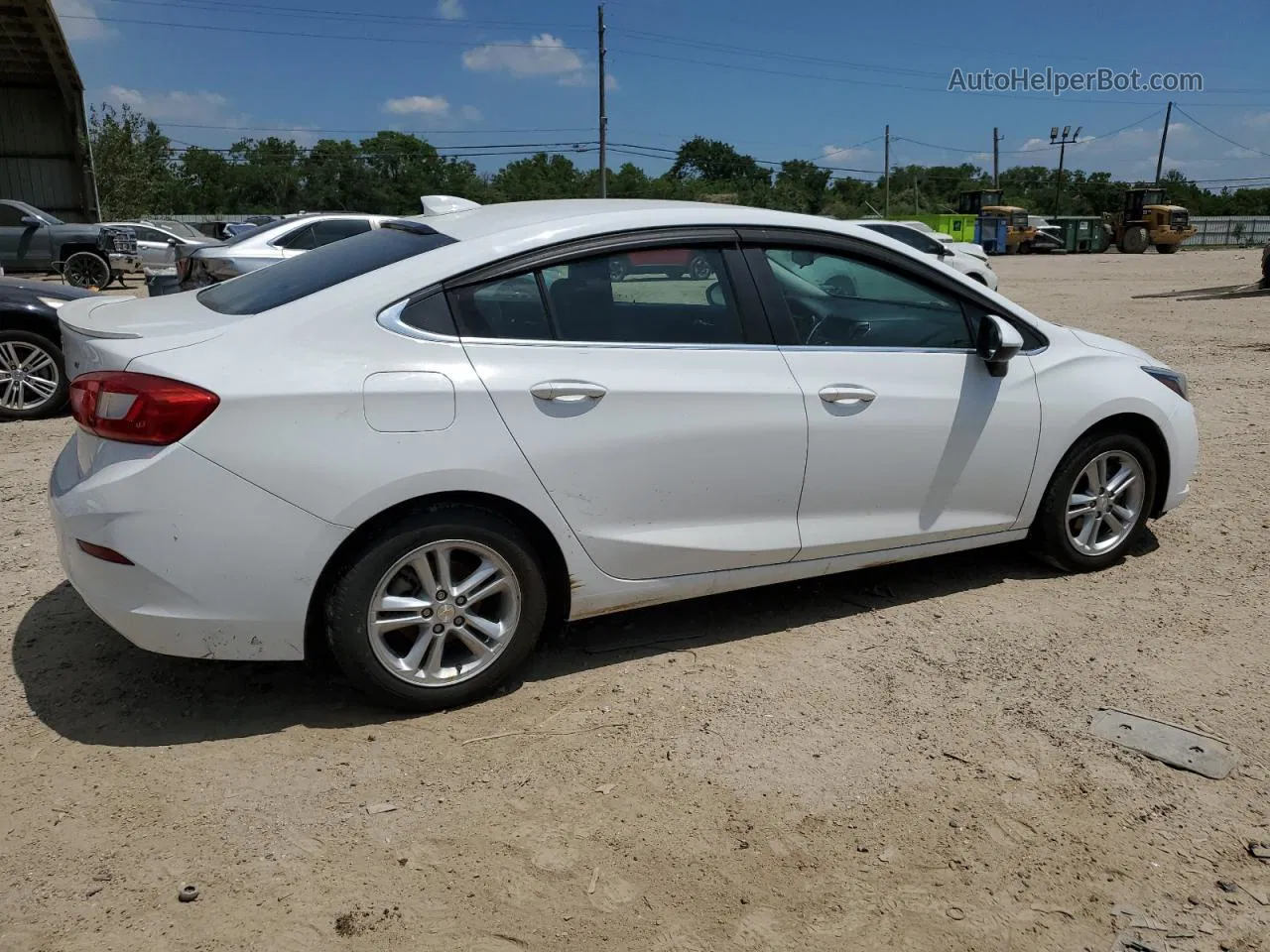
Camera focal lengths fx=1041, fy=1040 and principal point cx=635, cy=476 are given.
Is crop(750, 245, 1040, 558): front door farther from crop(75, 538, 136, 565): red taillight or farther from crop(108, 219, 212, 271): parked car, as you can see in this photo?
crop(108, 219, 212, 271): parked car

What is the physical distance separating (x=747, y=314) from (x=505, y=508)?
1.18m

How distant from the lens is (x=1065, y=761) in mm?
3203

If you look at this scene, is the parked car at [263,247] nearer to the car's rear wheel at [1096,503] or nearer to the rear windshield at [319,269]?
the rear windshield at [319,269]

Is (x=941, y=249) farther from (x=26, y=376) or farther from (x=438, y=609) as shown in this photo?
(x=438, y=609)

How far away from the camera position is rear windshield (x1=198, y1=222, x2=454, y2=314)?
3.46 m

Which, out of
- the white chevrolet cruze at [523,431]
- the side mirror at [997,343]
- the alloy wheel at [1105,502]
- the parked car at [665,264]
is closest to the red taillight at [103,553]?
the white chevrolet cruze at [523,431]

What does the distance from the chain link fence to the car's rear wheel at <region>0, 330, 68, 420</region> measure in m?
66.5

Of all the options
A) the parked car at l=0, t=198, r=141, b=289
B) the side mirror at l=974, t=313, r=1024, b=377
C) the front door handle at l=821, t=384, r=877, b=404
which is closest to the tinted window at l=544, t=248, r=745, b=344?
the front door handle at l=821, t=384, r=877, b=404

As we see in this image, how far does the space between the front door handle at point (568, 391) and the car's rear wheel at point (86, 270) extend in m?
20.7

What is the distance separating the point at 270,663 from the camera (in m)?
3.84

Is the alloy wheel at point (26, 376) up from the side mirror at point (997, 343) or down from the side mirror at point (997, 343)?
down

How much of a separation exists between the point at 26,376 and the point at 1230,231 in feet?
229

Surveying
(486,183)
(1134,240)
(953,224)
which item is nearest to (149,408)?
(953,224)

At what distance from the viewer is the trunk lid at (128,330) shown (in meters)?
3.16
